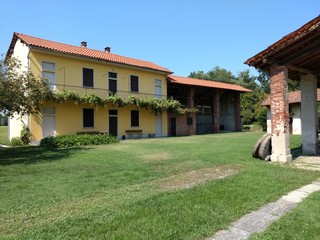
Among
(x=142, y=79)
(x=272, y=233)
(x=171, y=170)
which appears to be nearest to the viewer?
(x=272, y=233)

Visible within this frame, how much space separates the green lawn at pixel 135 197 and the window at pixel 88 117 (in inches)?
517

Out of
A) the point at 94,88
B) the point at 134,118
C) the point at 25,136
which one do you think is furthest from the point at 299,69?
the point at 25,136

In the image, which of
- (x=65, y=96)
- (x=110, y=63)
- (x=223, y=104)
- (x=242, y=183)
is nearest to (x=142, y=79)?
(x=110, y=63)

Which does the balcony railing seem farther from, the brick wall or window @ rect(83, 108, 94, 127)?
the brick wall

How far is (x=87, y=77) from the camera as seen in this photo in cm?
2223

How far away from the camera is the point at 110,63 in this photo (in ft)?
76.4

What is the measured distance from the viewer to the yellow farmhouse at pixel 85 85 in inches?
781

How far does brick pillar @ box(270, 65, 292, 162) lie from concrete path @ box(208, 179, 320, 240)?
12.5 ft

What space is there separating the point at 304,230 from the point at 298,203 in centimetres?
128

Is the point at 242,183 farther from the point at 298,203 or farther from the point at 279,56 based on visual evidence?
the point at 279,56

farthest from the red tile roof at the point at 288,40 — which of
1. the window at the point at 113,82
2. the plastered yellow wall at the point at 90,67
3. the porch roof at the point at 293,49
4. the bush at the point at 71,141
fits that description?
the window at the point at 113,82

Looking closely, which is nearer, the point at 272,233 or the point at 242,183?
the point at 272,233

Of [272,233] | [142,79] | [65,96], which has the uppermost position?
[142,79]

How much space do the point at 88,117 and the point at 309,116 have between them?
15.7 meters
